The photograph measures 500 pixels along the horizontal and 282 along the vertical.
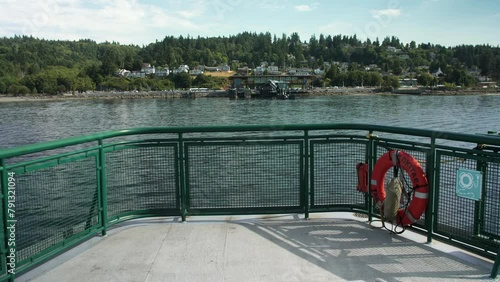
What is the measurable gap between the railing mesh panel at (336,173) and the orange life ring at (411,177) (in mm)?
463

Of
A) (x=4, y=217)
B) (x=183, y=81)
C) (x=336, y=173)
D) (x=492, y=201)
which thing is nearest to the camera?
(x=4, y=217)

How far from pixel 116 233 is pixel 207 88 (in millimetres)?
188530

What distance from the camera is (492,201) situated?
4.29 metres

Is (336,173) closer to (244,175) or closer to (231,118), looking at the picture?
(244,175)

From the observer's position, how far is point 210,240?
16.4 ft

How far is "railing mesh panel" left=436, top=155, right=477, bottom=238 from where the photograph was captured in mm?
4555

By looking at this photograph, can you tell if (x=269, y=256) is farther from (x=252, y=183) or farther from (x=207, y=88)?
(x=207, y=88)

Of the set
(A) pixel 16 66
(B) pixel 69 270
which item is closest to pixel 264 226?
(B) pixel 69 270

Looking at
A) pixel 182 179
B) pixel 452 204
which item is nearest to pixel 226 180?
pixel 182 179

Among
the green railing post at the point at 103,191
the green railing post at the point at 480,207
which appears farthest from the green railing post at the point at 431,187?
the green railing post at the point at 103,191

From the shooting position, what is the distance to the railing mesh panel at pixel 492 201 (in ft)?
13.9

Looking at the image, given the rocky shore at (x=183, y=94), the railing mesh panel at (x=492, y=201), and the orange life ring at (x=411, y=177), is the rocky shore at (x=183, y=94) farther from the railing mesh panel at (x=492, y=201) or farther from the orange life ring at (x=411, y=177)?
the railing mesh panel at (x=492, y=201)

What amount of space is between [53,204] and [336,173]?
329cm

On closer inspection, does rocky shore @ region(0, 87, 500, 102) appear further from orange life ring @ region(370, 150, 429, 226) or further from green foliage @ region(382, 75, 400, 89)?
orange life ring @ region(370, 150, 429, 226)
